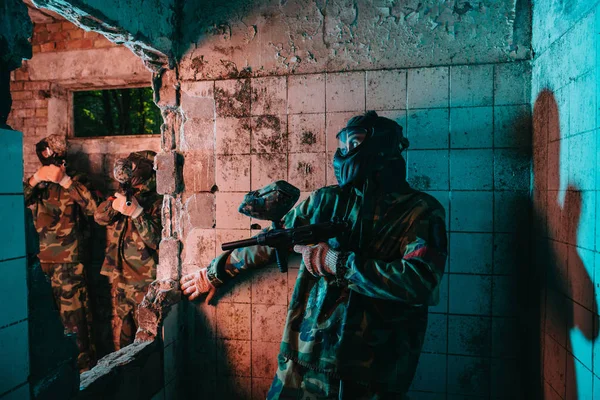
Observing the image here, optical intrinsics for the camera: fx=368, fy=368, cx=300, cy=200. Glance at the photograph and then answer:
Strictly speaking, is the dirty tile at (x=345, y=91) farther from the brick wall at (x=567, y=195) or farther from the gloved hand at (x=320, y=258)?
the gloved hand at (x=320, y=258)

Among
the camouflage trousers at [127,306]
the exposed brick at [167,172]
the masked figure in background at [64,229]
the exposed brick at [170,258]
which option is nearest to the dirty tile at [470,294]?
the exposed brick at [170,258]

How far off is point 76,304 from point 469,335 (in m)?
4.66

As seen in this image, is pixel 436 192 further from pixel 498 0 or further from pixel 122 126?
pixel 122 126

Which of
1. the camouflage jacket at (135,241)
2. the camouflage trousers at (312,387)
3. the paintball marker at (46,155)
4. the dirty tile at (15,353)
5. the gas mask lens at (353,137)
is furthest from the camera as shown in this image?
the paintball marker at (46,155)

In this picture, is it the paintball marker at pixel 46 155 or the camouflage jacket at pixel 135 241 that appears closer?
the camouflage jacket at pixel 135 241

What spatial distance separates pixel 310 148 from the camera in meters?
3.13

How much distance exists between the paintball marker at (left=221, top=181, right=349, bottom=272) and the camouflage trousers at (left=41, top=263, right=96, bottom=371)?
3578mm

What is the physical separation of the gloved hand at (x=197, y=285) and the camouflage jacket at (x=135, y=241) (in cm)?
145

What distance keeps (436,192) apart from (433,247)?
40.5 inches

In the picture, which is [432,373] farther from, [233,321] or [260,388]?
[233,321]

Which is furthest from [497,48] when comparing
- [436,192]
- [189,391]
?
[189,391]

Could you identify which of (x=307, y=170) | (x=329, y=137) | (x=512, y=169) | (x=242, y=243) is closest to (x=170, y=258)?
(x=242, y=243)

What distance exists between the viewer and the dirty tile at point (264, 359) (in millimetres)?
3242

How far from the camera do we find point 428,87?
2936 mm
